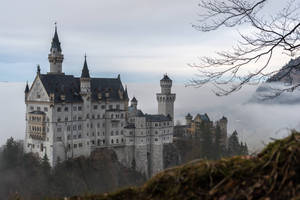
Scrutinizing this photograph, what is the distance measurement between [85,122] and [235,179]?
51137 millimetres

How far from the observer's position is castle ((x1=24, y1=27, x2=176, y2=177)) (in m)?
49.5

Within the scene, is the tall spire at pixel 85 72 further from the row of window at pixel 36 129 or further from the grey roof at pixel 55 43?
the row of window at pixel 36 129

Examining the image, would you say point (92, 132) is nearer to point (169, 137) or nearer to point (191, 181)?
point (169, 137)

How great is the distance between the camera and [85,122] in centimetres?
5278

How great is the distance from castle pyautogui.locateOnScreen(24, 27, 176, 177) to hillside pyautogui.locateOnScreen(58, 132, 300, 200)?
47.7 m

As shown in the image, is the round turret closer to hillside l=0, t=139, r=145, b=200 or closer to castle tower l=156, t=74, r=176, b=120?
castle tower l=156, t=74, r=176, b=120

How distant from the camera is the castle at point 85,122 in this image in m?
49.5

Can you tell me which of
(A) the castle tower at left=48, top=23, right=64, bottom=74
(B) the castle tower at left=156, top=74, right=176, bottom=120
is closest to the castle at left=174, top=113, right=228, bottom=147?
(B) the castle tower at left=156, top=74, right=176, bottom=120

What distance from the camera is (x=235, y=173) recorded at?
2953 millimetres

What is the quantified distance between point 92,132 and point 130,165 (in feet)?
28.1

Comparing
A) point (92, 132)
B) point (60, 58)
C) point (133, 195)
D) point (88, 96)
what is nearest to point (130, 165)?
point (92, 132)

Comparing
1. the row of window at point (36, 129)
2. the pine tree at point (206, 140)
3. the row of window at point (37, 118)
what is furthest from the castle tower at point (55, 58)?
the pine tree at point (206, 140)

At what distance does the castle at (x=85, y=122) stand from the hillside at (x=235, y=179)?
47718mm

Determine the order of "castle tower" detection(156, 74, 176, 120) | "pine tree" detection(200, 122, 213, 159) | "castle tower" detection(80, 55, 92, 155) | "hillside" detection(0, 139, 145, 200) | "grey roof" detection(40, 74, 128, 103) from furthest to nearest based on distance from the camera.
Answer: "castle tower" detection(156, 74, 176, 120), "pine tree" detection(200, 122, 213, 159), "castle tower" detection(80, 55, 92, 155), "grey roof" detection(40, 74, 128, 103), "hillside" detection(0, 139, 145, 200)
